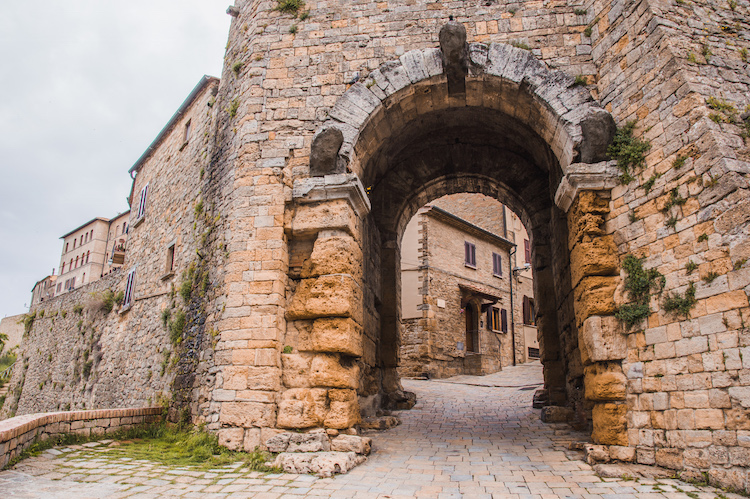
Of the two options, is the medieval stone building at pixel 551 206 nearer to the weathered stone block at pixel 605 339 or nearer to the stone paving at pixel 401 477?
the weathered stone block at pixel 605 339

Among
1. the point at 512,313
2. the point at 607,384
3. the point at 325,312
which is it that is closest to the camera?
the point at 607,384

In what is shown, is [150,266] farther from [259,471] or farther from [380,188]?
[259,471]

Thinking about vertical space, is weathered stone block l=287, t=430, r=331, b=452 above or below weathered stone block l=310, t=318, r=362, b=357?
below

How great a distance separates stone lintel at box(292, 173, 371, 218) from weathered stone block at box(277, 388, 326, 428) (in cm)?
221

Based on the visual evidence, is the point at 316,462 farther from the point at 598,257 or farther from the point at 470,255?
the point at 470,255

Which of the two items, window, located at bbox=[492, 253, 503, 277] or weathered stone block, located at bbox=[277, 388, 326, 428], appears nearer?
weathered stone block, located at bbox=[277, 388, 326, 428]

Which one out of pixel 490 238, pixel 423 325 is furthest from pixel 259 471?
pixel 490 238


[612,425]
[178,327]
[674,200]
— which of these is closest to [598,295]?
[674,200]

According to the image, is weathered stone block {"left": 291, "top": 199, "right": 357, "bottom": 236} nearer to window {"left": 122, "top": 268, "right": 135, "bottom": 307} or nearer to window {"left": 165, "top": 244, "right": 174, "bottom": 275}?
window {"left": 165, "top": 244, "right": 174, "bottom": 275}

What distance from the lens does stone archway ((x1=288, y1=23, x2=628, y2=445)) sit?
205 inches

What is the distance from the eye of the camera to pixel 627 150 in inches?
208

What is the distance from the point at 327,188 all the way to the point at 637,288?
3491 millimetres

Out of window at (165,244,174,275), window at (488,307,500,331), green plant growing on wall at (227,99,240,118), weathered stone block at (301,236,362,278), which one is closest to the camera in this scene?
weathered stone block at (301,236,362,278)

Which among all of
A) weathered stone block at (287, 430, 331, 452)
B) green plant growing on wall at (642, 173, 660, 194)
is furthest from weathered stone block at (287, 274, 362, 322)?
green plant growing on wall at (642, 173, 660, 194)
